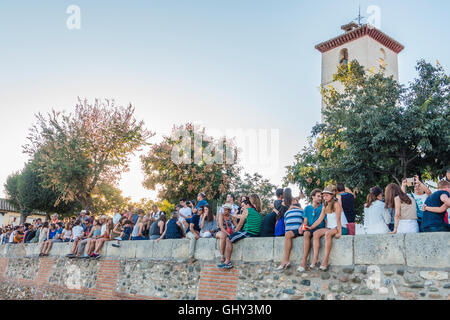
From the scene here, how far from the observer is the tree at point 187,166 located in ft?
75.5

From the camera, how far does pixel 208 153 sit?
2412cm

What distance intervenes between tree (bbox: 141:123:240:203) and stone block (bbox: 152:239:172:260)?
13249mm

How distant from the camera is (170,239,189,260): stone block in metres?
8.67

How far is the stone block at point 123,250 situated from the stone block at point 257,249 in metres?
3.92

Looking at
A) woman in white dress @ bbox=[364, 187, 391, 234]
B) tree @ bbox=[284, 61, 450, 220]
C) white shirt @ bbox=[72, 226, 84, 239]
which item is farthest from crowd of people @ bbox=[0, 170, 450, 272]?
tree @ bbox=[284, 61, 450, 220]

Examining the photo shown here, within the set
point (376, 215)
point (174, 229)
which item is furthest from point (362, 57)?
point (376, 215)

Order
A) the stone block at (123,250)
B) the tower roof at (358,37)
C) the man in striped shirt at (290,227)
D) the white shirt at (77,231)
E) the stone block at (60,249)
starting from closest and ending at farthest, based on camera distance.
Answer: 1. the man in striped shirt at (290,227)
2. the stone block at (123,250)
3. the white shirt at (77,231)
4. the stone block at (60,249)
5. the tower roof at (358,37)

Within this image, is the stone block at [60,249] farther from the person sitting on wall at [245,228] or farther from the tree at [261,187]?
the tree at [261,187]

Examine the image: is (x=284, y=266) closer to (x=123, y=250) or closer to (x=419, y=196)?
(x=419, y=196)

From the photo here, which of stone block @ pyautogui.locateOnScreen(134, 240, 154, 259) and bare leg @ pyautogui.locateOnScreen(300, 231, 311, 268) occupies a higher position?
bare leg @ pyautogui.locateOnScreen(300, 231, 311, 268)

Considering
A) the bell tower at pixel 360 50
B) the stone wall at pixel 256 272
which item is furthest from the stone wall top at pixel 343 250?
the bell tower at pixel 360 50

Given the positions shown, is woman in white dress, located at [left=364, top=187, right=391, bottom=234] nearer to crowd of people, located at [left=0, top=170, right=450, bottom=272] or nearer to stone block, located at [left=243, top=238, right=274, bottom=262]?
crowd of people, located at [left=0, top=170, right=450, bottom=272]

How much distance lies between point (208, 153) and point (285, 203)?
56.4 feet
